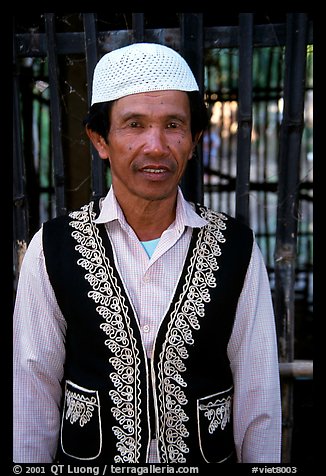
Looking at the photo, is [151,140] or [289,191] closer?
[151,140]

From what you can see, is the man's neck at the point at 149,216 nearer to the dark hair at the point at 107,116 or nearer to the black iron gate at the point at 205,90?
the dark hair at the point at 107,116

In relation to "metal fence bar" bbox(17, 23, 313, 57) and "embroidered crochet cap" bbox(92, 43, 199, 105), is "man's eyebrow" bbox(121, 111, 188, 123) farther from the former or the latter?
"metal fence bar" bbox(17, 23, 313, 57)

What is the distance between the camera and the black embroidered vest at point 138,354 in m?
1.65

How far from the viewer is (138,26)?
2039mm

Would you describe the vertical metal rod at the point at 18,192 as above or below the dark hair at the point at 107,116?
below

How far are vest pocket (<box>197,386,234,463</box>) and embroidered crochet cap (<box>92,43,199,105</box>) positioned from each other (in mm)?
912

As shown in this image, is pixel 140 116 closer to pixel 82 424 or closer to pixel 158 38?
pixel 158 38

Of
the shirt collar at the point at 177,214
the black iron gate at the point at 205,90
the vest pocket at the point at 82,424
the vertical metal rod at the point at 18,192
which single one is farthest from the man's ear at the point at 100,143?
the vest pocket at the point at 82,424

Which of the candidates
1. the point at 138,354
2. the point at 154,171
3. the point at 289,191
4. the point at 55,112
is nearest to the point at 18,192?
the point at 55,112

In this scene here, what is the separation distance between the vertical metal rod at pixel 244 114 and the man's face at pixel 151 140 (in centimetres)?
50

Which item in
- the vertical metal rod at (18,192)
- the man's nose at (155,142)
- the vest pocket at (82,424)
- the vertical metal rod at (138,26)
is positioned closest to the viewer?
the man's nose at (155,142)

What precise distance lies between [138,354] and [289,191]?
902mm

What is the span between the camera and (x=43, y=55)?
6.96 ft

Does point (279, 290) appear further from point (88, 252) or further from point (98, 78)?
point (98, 78)
